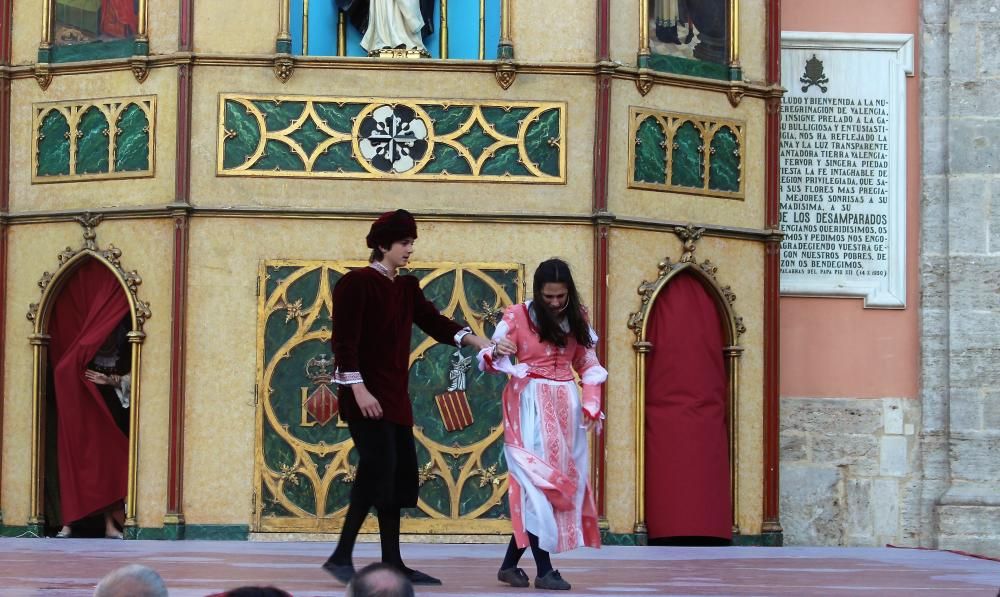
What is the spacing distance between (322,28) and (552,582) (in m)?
7.06

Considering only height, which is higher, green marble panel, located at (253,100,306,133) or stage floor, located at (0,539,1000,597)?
green marble panel, located at (253,100,306,133)

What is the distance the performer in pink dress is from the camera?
9336mm

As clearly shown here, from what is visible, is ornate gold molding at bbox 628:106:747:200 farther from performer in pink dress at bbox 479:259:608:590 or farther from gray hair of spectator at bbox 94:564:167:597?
gray hair of spectator at bbox 94:564:167:597

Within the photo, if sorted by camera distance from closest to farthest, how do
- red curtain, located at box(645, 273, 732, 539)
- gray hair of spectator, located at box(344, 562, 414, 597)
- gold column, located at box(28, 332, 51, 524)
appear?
gray hair of spectator, located at box(344, 562, 414, 597), gold column, located at box(28, 332, 51, 524), red curtain, located at box(645, 273, 732, 539)

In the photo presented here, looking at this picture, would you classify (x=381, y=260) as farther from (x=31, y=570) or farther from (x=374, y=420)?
(x=31, y=570)

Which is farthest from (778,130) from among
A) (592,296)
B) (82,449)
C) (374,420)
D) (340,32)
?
(374,420)

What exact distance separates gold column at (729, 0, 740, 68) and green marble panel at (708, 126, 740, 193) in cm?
55

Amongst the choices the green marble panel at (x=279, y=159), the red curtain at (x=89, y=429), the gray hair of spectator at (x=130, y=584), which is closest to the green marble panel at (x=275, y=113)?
the green marble panel at (x=279, y=159)

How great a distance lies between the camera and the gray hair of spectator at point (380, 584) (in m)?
4.55

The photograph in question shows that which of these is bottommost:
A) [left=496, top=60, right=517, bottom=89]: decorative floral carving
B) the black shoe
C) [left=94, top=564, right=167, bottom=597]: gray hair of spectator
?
the black shoe

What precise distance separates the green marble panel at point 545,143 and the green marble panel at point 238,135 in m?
2.04

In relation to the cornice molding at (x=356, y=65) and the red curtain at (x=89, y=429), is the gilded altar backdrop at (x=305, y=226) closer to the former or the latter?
the cornice molding at (x=356, y=65)

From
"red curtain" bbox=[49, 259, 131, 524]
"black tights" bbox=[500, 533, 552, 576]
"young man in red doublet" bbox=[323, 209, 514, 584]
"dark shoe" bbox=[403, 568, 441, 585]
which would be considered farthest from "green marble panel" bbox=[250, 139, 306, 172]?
"dark shoe" bbox=[403, 568, 441, 585]

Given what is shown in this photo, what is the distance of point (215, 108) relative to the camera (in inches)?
576
